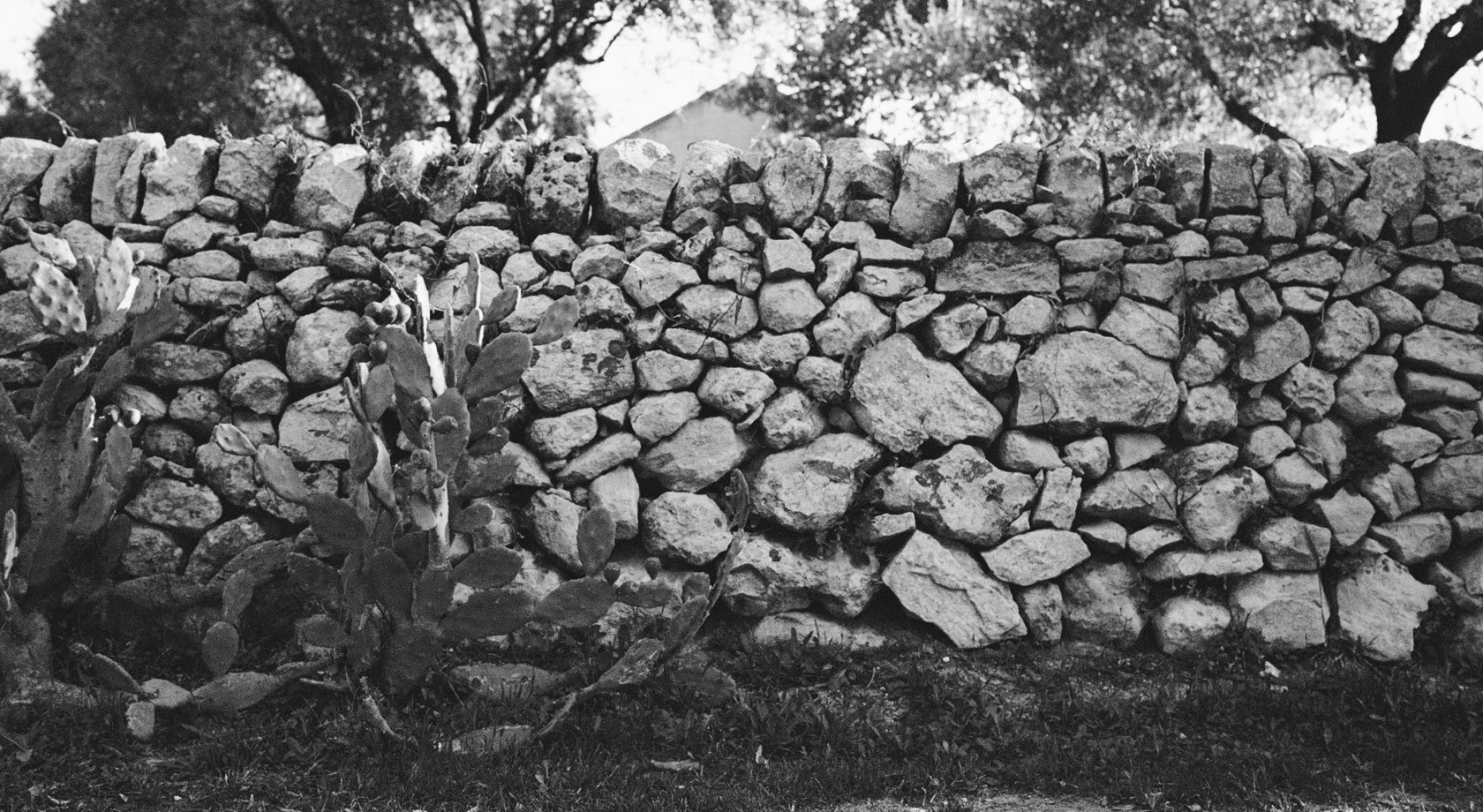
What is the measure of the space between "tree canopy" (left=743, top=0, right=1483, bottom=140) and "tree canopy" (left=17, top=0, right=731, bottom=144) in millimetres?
2214

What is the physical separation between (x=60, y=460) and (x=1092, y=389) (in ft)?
12.0

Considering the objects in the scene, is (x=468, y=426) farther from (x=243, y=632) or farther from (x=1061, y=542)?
(x=1061, y=542)

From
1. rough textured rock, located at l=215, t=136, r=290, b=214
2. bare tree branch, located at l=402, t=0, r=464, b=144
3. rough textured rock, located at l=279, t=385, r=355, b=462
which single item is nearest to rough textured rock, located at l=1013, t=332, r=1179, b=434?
rough textured rock, located at l=279, t=385, r=355, b=462

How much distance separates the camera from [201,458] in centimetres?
429

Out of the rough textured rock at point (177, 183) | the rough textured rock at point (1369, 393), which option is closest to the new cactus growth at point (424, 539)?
the rough textured rock at point (177, 183)

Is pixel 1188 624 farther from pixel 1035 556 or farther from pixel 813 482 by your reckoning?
pixel 813 482

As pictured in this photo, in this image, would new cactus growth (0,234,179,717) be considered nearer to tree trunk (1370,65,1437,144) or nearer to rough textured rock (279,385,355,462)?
rough textured rock (279,385,355,462)

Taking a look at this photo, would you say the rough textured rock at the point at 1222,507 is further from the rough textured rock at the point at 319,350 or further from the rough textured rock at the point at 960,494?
the rough textured rock at the point at 319,350

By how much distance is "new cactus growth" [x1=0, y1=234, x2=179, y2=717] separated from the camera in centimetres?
377

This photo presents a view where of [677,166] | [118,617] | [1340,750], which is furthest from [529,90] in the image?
[1340,750]

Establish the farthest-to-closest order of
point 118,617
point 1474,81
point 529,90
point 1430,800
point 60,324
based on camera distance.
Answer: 1. point 529,90
2. point 1474,81
3. point 118,617
4. point 60,324
5. point 1430,800

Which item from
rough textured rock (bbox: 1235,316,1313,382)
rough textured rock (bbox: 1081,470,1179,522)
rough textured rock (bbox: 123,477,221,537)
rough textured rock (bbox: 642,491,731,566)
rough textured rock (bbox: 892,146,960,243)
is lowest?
rough textured rock (bbox: 1081,470,1179,522)

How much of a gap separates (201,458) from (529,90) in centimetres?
857

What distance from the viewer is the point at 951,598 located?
4410mm
